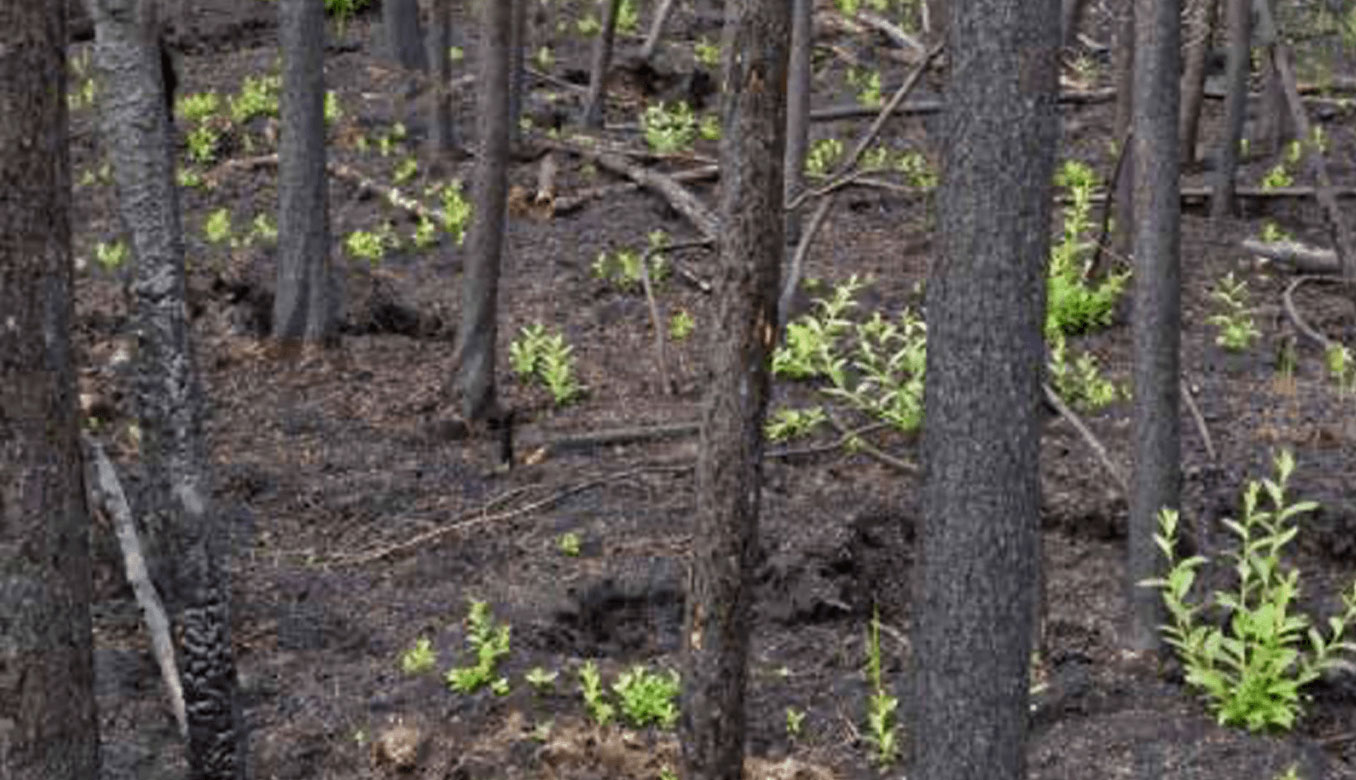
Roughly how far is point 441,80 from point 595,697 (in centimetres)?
937

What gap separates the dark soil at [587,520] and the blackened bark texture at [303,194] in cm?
36

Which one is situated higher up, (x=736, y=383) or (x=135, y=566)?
(x=736, y=383)

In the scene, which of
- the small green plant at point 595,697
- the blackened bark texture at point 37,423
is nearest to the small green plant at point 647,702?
the small green plant at point 595,697

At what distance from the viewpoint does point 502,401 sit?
1295 cm

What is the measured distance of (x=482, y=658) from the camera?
8.81m

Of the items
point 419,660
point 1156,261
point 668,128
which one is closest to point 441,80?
point 668,128

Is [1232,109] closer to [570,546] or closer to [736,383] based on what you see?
[570,546]

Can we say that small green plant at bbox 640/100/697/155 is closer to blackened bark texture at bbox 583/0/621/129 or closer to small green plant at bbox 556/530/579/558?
blackened bark texture at bbox 583/0/621/129

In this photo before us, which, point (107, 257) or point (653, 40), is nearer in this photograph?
point (107, 257)

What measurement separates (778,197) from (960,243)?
1185 millimetres

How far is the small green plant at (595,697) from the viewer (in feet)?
27.1

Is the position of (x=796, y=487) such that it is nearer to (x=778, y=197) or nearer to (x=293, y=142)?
(x=778, y=197)

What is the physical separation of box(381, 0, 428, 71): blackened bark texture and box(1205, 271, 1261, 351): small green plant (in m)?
10.2

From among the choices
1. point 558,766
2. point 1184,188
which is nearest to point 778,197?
point 558,766
